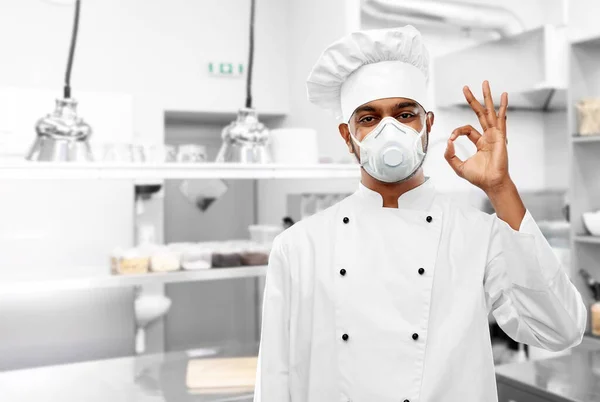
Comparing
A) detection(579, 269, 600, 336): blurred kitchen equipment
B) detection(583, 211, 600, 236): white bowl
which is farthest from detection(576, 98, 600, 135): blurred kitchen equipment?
detection(579, 269, 600, 336): blurred kitchen equipment

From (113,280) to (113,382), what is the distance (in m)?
0.35

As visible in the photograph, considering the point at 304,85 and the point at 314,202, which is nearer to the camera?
the point at 314,202

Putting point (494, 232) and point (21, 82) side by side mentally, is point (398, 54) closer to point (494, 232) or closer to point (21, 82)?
point (494, 232)

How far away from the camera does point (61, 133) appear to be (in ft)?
5.81

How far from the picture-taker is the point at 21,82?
321 centimetres

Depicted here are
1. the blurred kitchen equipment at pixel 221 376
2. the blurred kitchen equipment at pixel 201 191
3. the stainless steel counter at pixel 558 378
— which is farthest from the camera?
the blurred kitchen equipment at pixel 201 191

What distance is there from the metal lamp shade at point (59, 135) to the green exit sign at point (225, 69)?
192cm

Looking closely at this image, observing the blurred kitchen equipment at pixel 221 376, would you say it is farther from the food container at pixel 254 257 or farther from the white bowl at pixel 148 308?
the white bowl at pixel 148 308

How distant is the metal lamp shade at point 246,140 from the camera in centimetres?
200

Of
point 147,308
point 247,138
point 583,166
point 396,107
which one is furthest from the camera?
point 147,308

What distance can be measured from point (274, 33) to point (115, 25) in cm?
100

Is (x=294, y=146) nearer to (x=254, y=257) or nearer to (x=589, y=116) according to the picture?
(x=254, y=257)

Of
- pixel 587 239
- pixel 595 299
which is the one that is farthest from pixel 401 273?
pixel 595 299

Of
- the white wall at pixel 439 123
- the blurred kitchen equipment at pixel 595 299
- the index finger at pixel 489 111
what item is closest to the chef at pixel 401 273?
the index finger at pixel 489 111
